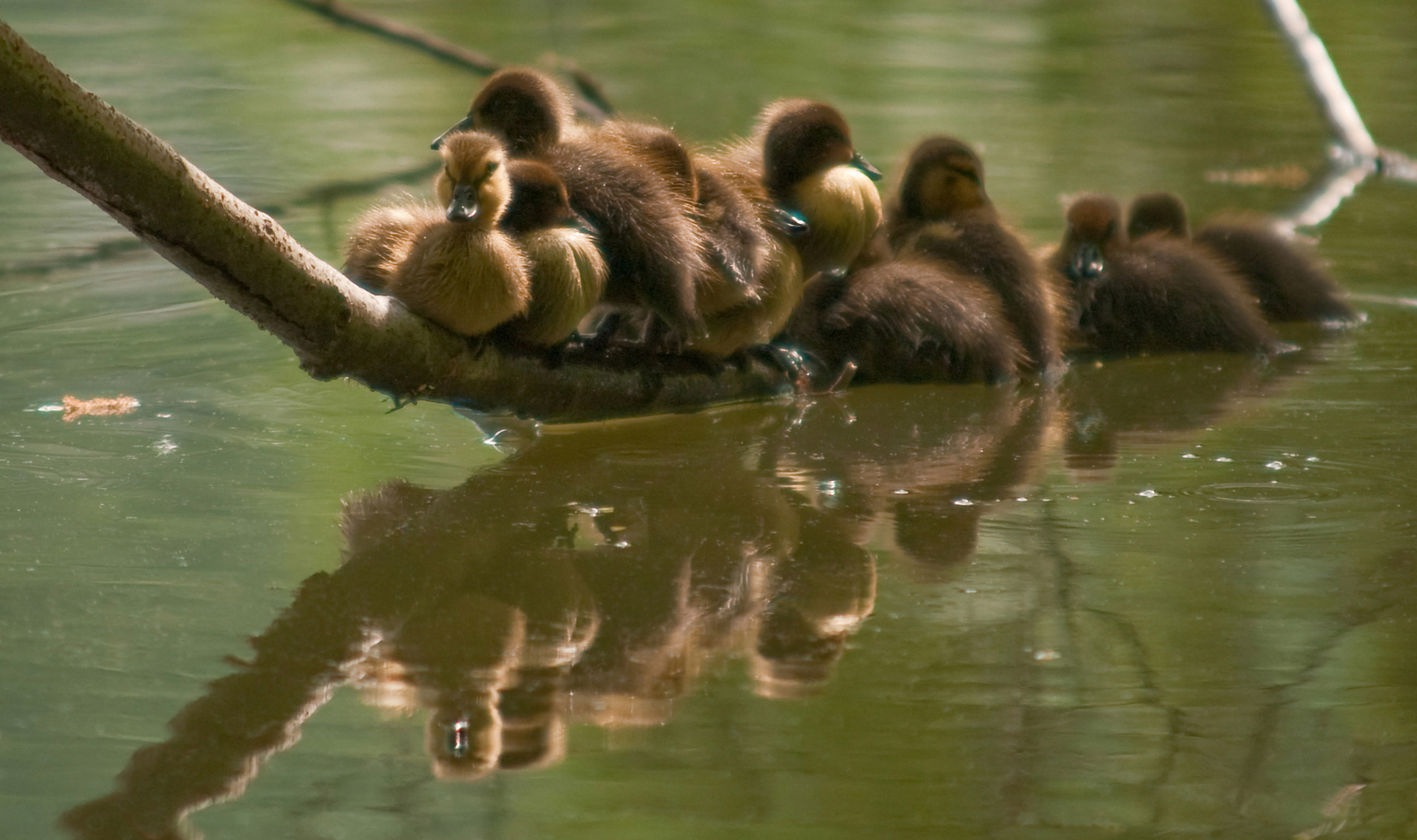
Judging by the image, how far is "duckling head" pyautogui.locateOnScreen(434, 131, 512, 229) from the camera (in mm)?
3135

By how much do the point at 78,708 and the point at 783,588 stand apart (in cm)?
117

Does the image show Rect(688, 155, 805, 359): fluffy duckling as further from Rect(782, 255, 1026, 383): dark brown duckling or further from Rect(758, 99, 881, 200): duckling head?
Rect(782, 255, 1026, 383): dark brown duckling

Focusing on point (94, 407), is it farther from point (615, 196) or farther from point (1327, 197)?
point (1327, 197)

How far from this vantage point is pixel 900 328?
4371 millimetres

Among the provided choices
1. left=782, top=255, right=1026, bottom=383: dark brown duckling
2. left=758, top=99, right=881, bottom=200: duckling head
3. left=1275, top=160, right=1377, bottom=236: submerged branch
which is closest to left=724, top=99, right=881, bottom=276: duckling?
left=758, top=99, right=881, bottom=200: duckling head

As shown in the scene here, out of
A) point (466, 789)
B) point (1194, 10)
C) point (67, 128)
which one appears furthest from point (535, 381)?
point (1194, 10)

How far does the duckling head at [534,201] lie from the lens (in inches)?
134

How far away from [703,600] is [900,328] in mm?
1758

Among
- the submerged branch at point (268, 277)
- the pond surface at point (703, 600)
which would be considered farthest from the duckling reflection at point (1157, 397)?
the submerged branch at point (268, 277)

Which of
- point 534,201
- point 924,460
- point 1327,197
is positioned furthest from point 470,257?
point 1327,197

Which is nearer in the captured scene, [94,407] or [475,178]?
[475,178]

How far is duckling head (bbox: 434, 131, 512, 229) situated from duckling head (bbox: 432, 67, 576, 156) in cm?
38

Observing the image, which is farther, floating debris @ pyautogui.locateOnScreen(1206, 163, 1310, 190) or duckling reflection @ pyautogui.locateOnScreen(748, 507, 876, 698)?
floating debris @ pyautogui.locateOnScreen(1206, 163, 1310, 190)

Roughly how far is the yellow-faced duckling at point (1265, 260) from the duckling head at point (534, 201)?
101 inches
